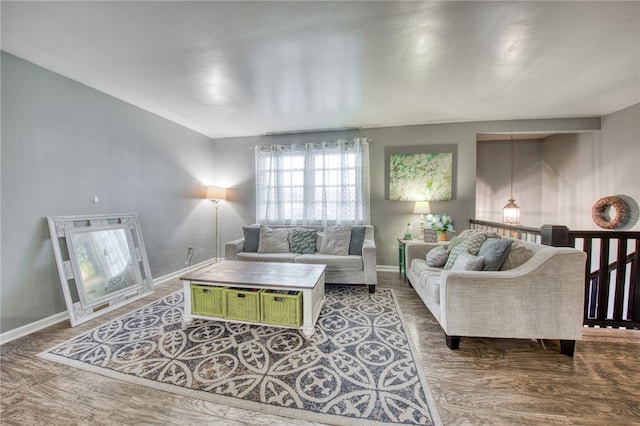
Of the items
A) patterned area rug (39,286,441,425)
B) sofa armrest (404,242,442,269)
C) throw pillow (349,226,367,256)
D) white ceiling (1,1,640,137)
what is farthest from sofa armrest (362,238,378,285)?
white ceiling (1,1,640,137)

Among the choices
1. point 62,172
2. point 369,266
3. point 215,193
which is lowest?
point 369,266

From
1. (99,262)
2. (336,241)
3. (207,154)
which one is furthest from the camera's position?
(207,154)

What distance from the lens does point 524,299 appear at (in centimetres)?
179

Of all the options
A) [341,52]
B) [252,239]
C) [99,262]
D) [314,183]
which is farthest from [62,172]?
[314,183]

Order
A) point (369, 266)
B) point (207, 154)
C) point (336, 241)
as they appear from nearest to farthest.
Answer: point (369, 266), point (336, 241), point (207, 154)

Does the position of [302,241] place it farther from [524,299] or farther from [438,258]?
[524,299]

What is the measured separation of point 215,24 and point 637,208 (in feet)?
16.9

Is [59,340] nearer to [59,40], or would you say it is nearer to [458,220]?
[59,40]

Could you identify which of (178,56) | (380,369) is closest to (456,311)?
(380,369)

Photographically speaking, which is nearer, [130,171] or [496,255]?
[496,255]

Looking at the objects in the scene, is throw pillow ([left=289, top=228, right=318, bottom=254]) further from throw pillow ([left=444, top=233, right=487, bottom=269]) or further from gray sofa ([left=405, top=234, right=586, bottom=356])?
gray sofa ([left=405, top=234, right=586, bottom=356])

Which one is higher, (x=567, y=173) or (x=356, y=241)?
(x=567, y=173)

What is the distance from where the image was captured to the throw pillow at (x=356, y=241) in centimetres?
345

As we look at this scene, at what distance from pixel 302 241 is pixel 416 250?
1642mm
